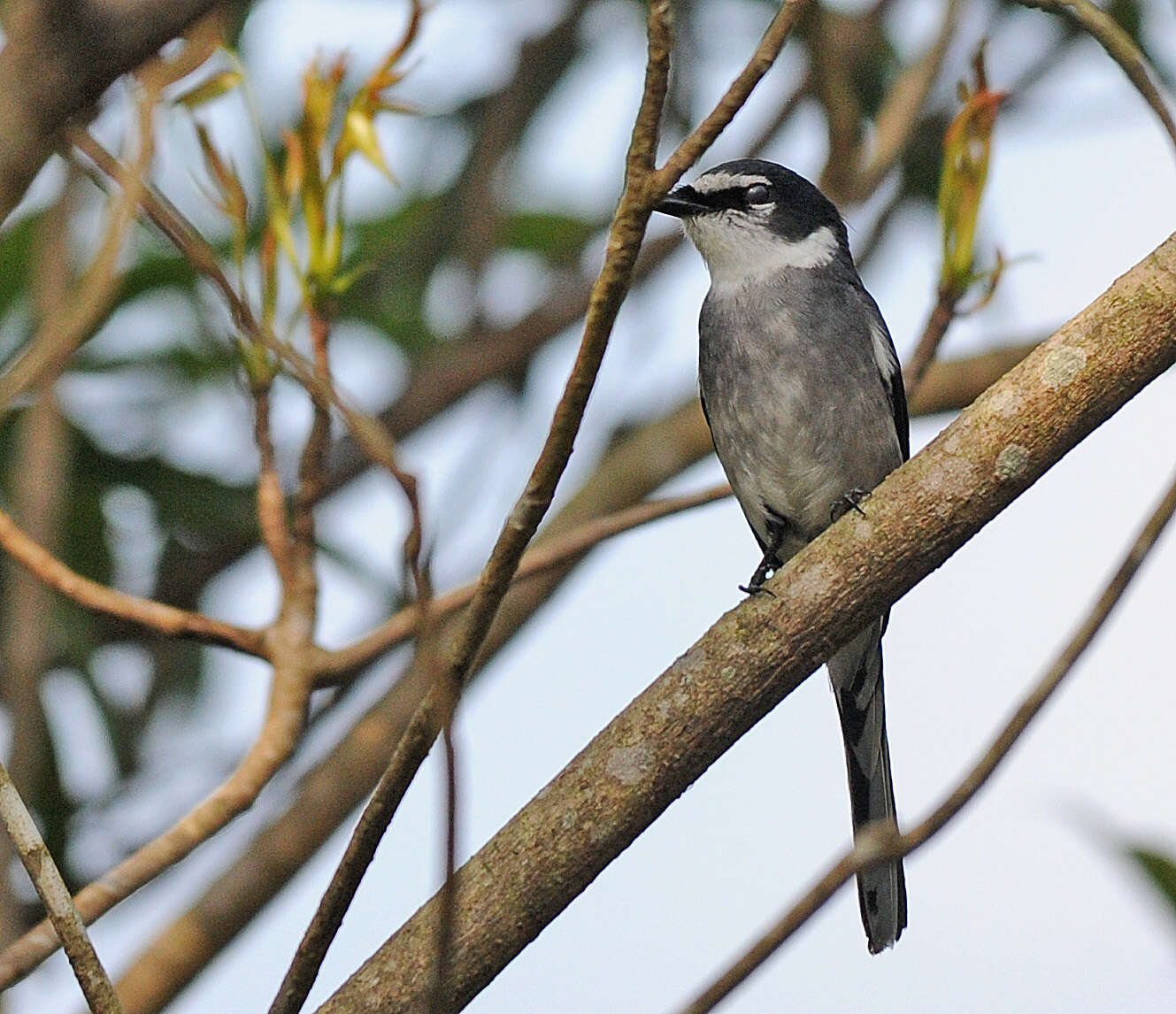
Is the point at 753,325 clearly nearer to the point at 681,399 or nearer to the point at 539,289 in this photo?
the point at 681,399

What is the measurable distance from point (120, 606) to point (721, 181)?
1638mm

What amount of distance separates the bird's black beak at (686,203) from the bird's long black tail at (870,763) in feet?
3.00

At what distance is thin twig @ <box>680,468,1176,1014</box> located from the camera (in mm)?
1232

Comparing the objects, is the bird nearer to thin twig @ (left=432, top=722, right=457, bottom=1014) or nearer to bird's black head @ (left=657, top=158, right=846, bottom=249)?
bird's black head @ (left=657, top=158, right=846, bottom=249)

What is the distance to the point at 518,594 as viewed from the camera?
10.6 feet

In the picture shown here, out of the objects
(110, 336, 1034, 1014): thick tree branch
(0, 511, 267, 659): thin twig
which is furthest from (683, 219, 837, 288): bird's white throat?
(0, 511, 267, 659): thin twig

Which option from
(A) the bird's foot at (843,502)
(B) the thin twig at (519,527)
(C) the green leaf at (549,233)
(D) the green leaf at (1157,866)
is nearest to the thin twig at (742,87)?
(B) the thin twig at (519,527)

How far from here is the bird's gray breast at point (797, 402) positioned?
9.91ft

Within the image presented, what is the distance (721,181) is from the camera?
3.32 m

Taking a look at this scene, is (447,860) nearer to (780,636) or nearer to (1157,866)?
(780,636)

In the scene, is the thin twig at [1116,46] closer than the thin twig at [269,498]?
Yes

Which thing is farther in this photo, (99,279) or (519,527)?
(99,279)

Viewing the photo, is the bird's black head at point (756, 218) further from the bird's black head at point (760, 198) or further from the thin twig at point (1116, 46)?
the thin twig at point (1116, 46)

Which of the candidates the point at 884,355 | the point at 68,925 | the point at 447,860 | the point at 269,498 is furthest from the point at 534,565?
the point at 447,860
